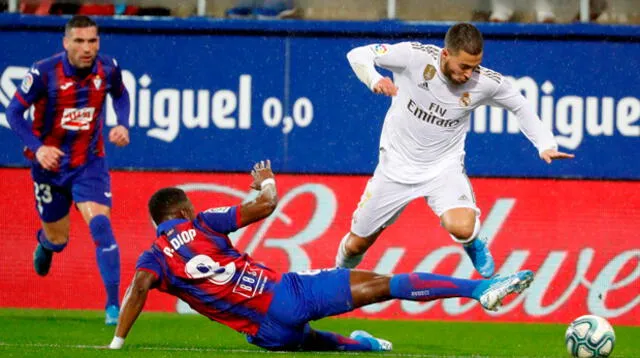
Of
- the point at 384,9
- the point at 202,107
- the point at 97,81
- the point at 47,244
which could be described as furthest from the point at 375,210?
the point at 384,9

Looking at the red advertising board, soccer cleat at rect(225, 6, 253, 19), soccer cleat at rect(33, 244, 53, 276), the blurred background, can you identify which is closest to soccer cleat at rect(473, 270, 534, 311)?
the red advertising board

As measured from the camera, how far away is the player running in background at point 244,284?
7465 millimetres

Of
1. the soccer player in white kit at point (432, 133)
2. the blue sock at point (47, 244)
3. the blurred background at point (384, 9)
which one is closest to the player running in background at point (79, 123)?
the blue sock at point (47, 244)

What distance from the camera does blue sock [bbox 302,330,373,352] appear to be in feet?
25.9

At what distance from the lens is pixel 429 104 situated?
898 cm

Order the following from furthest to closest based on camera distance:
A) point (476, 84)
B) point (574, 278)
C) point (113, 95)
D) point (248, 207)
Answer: point (574, 278), point (113, 95), point (476, 84), point (248, 207)

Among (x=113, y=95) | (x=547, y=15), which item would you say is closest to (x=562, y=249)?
(x=547, y=15)

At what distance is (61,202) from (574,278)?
4425mm

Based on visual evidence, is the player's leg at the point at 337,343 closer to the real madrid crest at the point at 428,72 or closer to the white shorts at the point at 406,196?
the white shorts at the point at 406,196

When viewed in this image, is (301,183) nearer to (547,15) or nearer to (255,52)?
(255,52)

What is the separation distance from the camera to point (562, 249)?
11.8 m

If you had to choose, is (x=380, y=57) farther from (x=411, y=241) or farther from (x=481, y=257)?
(x=411, y=241)

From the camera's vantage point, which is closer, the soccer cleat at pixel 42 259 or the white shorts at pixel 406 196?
the white shorts at pixel 406 196

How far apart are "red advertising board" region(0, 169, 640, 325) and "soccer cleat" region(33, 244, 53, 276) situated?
0.89 meters
